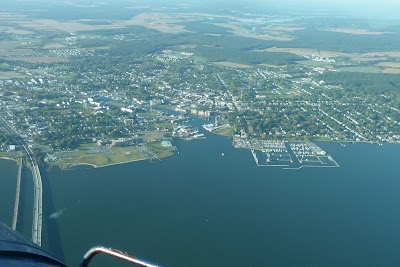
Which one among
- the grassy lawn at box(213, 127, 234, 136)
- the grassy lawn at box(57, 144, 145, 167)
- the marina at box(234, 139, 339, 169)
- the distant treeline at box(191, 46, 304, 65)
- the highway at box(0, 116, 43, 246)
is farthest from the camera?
the distant treeline at box(191, 46, 304, 65)

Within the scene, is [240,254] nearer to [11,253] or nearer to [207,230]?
[207,230]

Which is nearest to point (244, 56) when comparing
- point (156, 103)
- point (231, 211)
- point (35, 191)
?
point (156, 103)

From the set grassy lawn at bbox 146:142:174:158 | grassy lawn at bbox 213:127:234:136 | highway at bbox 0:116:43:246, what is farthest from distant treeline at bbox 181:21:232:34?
highway at bbox 0:116:43:246

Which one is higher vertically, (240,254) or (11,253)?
(11,253)

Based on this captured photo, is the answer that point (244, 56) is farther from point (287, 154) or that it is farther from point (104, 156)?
point (104, 156)

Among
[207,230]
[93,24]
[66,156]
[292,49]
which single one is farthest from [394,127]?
[93,24]

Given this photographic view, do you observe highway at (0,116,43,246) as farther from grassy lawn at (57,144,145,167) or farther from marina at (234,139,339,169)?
marina at (234,139,339,169)

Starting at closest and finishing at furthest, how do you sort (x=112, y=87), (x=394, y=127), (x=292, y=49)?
(x=394, y=127) < (x=112, y=87) < (x=292, y=49)
